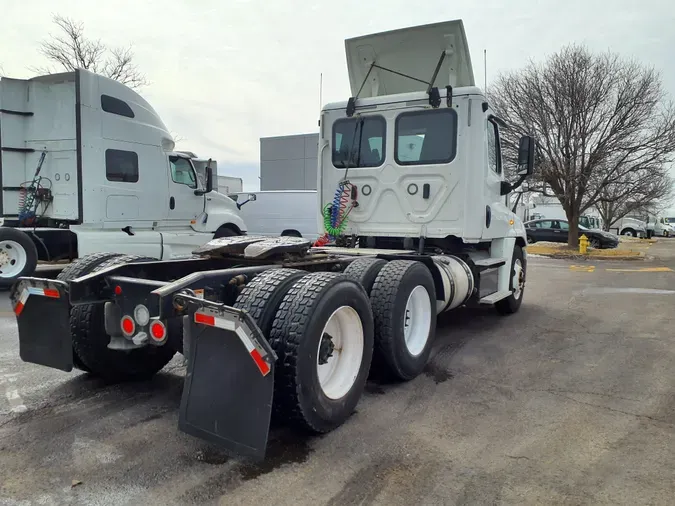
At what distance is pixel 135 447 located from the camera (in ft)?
10.8

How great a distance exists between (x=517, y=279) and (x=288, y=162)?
2309 cm

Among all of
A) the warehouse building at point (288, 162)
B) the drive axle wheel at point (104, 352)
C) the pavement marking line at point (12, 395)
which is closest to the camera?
the pavement marking line at point (12, 395)

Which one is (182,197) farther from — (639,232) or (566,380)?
(639,232)

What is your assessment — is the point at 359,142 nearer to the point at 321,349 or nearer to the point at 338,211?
the point at 338,211

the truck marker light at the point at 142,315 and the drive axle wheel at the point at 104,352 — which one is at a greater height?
the truck marker light at the point at 142,315

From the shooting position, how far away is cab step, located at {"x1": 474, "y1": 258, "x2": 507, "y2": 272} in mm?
6527

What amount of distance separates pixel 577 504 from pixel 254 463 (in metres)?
1.75

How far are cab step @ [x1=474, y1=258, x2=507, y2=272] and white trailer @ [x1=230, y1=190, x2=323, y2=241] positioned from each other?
9.07 metres

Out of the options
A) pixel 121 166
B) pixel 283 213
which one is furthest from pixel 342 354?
pixel 283 213

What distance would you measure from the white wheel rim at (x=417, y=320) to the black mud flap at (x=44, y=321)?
2.77m

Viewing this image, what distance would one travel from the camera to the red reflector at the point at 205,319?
9.64 ft

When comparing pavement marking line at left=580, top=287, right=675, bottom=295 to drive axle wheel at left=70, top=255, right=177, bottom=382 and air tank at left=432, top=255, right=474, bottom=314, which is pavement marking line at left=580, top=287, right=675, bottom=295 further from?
drive axle wheel at left=70, top=255, right=177, bottom=382

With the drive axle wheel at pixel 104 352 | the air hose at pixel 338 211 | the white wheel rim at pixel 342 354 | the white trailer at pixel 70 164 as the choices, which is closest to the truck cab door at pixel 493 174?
the air hose at pixel 338 211

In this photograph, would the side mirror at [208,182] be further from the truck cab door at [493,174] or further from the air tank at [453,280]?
the air tank at [453,280]
